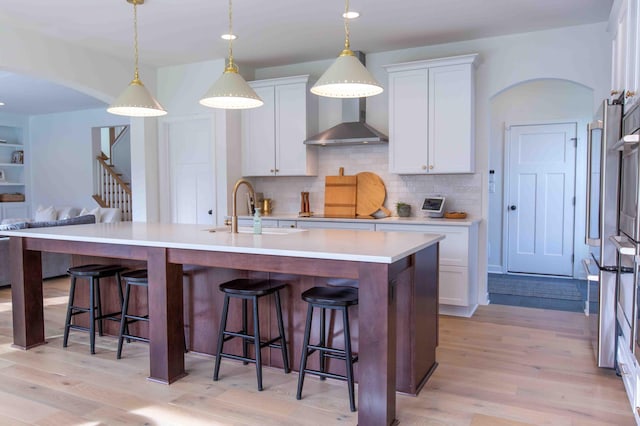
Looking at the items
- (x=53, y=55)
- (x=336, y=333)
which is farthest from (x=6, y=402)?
(x=53, y=55)

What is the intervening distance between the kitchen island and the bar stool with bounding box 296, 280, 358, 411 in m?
0.20

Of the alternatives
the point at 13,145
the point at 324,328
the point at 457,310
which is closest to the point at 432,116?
the point at 457,310

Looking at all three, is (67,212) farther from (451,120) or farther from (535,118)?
(535,118)

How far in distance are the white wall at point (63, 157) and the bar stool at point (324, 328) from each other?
7.77 meters

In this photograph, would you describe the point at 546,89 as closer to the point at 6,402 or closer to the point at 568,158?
the point at 568,158

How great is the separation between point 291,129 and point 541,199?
145 inches

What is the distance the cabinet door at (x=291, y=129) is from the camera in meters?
5.47

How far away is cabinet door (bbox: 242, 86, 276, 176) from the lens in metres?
Result: 5.64

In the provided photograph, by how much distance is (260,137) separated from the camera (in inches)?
226

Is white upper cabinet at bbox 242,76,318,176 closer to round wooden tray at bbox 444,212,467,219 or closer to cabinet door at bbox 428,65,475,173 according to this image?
cabinet door at bbox 428,65,475,173

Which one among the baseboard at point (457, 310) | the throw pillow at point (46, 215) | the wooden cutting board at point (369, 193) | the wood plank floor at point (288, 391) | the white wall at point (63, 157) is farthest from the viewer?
the white wall at point (63, 157)

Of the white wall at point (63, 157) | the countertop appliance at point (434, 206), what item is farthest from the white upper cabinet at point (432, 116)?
the white wall at point (63, 157)

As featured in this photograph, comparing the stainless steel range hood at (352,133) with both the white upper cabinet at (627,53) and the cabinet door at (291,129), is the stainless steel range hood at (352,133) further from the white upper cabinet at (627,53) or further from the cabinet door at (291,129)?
the white upper cabinet at (627,53)

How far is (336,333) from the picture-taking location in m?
2.98
